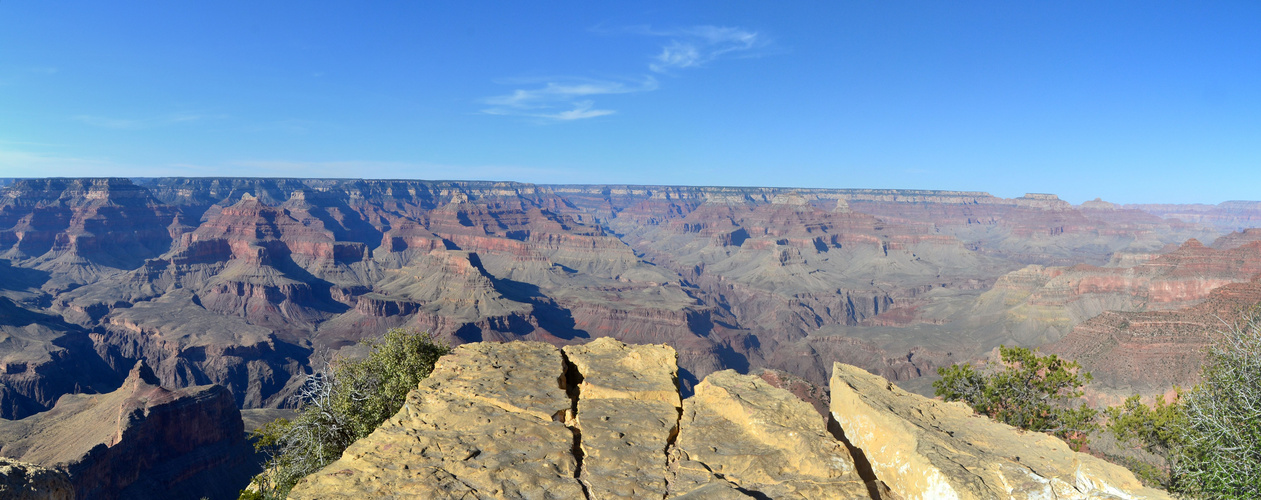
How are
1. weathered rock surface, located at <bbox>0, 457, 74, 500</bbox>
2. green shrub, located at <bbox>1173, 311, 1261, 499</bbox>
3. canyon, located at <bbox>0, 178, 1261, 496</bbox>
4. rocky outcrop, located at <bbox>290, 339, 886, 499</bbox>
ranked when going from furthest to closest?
canyon, located at <bbox>0, 178, 1261, 496</bbox> < weathered rock surface, located at <bbox>0, 457, 74, 500</bbox> < green shrub, located at <bbox>1173, 311, 1261, 499</bbox> < rocky outcrop, located at <bbox>290, 339, 886, 499</bbox>

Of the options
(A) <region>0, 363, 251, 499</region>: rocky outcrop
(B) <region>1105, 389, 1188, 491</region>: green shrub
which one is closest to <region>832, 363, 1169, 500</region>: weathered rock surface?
(B) <region>1105, 389, 1188, 491</region>: green shrub

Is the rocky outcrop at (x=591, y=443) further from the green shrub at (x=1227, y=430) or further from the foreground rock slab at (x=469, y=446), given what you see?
the green shrub at (x=1227, y=430)

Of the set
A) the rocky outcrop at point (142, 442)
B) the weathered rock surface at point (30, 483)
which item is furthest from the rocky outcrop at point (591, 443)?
the rocky outcrop at point (142, 442)

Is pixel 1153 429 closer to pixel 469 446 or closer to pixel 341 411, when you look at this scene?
pixel 469 446

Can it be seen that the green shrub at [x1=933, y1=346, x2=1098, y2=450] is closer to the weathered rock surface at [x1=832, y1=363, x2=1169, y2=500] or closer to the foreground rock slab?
the weathered rock surface at [x1=832, y1=363, x2=1169, y2=500]

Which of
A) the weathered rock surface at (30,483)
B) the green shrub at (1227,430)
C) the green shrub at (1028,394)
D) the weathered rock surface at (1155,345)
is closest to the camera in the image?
the green shrub at (1227,430)

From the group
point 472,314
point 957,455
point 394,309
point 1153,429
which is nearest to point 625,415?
point 957,455

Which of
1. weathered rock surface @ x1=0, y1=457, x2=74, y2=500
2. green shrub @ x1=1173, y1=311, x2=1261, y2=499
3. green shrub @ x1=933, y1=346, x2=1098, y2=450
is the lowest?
weathered rock surface @ x1=0, y1=457, x2=74, y2=500
